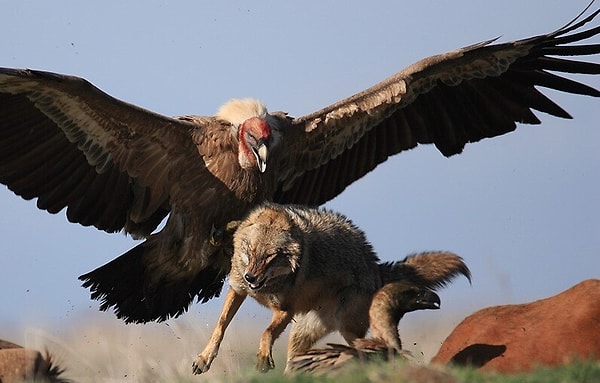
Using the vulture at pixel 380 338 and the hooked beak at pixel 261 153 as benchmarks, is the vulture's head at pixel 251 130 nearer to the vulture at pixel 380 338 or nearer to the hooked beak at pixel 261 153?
the hooked beak at pixel 261 153

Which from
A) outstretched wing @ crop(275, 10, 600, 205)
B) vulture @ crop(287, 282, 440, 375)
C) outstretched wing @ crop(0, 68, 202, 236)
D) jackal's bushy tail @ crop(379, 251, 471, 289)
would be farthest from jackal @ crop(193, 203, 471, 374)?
outstretched wing @ crop(275, 10, 600, 205)

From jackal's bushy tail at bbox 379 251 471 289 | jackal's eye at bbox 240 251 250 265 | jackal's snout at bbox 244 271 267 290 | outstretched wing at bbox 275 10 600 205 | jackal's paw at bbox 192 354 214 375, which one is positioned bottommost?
jackal's paw at bbox 192 354 214 375

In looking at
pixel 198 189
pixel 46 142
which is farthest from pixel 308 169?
pixel 46 142

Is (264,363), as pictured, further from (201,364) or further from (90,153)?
(90,153)

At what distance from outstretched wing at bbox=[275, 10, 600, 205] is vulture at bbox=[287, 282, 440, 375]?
2.60 metres

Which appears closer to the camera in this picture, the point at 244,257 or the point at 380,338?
the point at 380,338

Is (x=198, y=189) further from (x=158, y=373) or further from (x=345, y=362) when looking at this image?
(x=345, y=362)

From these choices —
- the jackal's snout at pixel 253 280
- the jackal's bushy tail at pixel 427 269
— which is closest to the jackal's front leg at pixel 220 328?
the jackal's snout at pixel 253 280

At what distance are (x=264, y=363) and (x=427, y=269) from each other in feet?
3.99

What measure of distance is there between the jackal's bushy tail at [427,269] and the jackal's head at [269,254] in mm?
731

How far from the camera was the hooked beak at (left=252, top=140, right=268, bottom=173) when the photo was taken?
8562 mm

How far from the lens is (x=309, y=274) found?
7.23 m

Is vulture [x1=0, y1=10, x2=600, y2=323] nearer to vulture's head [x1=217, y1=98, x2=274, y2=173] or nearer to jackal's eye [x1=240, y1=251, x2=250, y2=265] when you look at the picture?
vulture's head [x1=217, y1=98, x2=274, y2=173]

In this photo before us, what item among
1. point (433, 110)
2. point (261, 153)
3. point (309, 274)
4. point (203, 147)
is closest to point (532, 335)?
point (309, 274)
